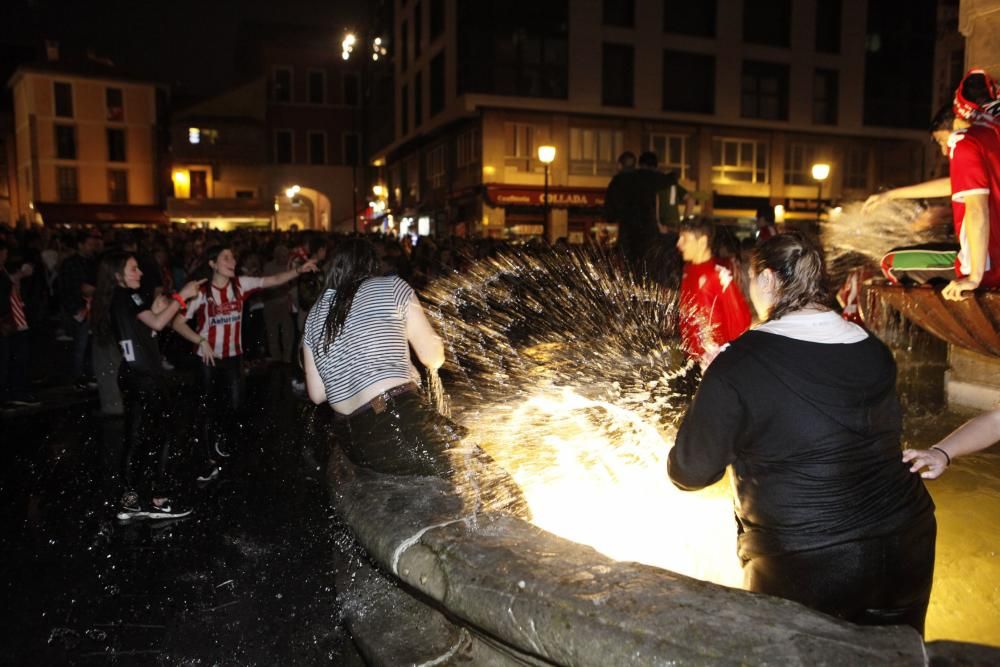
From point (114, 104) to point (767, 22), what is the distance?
40.7 meters

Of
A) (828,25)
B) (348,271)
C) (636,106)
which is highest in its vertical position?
(828,25)

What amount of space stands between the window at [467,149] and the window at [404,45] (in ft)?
25.6

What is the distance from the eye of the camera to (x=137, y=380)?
5.58m

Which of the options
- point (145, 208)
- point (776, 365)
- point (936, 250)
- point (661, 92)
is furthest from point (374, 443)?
point (145, 208)

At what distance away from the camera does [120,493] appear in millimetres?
5895

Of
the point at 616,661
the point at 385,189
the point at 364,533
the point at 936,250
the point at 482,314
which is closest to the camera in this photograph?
the point at 616,661

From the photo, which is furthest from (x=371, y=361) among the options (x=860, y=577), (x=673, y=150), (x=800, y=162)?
(x=800, y=162)

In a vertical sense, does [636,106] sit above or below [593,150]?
above

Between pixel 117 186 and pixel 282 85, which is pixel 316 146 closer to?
pixel 282 85

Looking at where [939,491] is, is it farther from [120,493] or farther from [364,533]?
[120,493]

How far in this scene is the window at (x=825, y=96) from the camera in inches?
1335

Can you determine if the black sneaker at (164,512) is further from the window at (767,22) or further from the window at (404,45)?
the window at (404,45)

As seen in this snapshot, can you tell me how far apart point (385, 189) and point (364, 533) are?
4273cm

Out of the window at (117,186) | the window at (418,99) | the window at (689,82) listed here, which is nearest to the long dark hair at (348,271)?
the window at (689,82)
